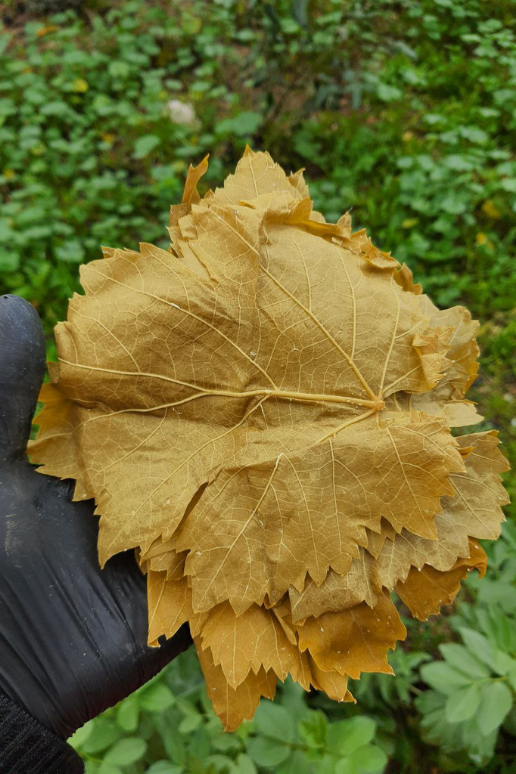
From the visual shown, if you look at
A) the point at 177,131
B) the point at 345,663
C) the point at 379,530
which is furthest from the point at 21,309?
the point at 177,131

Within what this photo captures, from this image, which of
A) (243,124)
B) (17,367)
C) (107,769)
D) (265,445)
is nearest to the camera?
(265,445)

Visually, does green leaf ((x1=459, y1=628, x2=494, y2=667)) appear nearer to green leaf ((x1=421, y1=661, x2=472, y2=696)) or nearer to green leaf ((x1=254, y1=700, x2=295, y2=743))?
green leaf ((x1=421, y1=661, x2=472, y2=696))

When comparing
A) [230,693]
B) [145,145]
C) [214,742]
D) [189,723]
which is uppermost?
[145,145]

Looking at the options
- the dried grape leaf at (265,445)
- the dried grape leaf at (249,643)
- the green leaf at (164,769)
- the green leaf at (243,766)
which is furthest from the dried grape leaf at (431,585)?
the green leaf at (164,769)

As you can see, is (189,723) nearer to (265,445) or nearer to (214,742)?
(214,742)

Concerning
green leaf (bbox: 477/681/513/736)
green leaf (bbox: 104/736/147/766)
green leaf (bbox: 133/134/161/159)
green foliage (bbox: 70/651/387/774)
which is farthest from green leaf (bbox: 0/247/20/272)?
green leaf (bbox: 477/681/513/736)

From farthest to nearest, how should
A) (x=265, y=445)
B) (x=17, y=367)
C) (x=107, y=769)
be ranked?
(x=17, y=367), (x=107, y=769), (x=265, y=445)

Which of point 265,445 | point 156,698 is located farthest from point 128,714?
point 265,445

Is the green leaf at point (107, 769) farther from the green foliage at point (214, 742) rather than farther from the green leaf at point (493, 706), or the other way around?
the green leaf at point (493, 706)

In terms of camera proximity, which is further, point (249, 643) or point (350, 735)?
point (350, 735)
